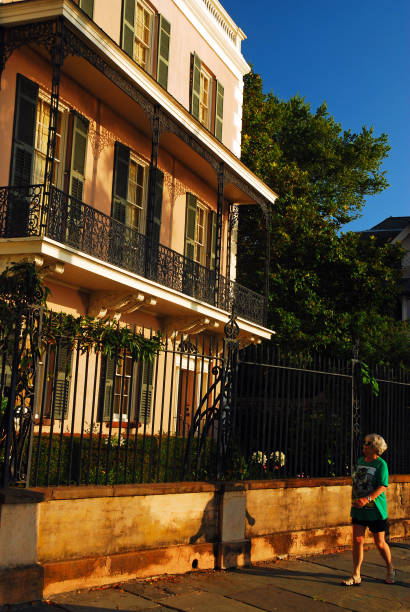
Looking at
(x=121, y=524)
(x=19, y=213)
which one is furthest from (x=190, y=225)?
(x=121, y=524)

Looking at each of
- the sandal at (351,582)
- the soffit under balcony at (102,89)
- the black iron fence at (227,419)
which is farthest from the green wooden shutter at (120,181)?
the sandal at (351,582)

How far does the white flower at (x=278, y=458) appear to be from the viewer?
9258 mm

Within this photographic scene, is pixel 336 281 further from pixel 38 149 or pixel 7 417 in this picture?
pixel 7 417

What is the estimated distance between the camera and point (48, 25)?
40.3ft

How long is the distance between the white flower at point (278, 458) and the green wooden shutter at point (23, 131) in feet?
22.1

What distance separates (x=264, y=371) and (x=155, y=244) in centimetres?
646

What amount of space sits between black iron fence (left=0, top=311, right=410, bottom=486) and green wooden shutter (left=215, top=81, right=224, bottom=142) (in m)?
10.6

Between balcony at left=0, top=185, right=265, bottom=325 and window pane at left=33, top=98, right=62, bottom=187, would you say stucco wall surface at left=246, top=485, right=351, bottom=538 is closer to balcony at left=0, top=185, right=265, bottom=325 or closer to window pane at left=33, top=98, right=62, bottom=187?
balcony at left=0, top=185, right=265, bottom=325

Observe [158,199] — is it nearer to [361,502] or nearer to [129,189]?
[129,189]

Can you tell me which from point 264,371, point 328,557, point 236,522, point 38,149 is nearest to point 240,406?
point 264,371

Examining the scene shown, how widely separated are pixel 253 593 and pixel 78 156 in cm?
966

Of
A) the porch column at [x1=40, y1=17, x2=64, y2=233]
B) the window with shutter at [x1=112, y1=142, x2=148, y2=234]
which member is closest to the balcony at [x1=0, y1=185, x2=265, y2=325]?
the porch column at [x1=40, y1=17, x2=64, y2=233]

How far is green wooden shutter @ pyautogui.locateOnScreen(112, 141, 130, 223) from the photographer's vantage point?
15641 mm

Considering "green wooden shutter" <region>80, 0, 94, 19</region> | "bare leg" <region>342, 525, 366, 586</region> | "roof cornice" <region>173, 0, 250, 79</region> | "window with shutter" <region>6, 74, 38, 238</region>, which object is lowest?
"bare leg" <region>342, 525, 366, 586</region>
